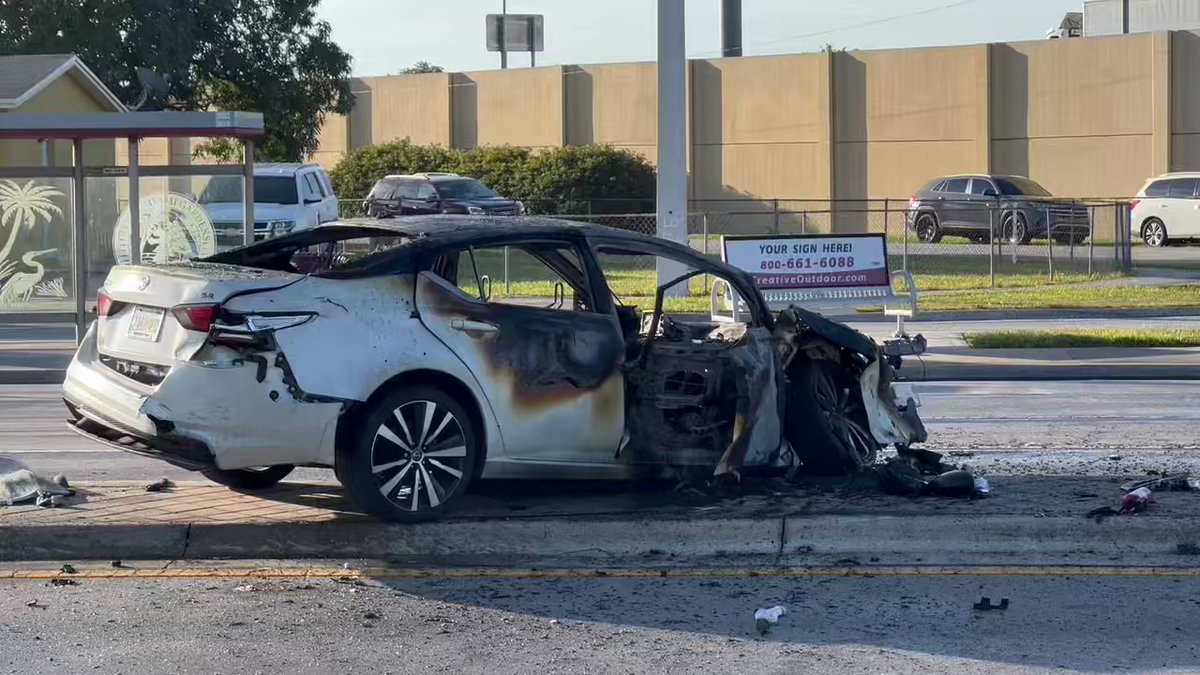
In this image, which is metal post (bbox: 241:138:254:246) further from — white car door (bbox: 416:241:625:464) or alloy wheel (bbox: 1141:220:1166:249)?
alloy wheel (bbox: 1141:220:1166:249)

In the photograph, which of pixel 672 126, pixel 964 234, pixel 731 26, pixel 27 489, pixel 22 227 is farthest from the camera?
pixel 731 26

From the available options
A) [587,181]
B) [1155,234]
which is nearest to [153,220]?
[1155,234]

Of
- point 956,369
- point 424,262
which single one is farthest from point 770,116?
point 424,262

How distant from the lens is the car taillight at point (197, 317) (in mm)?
7219

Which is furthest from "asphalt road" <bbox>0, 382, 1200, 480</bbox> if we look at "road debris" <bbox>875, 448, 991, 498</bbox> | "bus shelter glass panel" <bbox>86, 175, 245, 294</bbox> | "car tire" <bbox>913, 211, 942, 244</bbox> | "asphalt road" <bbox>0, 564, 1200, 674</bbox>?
"car tire" <bbox>913, 211, 942, 244</bbox>

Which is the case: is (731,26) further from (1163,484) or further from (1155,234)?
(1163,484)

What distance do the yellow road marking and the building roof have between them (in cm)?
2032

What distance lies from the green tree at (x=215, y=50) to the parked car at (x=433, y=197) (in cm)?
352

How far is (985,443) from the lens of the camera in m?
10.8

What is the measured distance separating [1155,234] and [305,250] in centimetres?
A: 3173

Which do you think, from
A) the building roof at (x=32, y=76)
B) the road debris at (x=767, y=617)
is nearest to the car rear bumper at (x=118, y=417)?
the road debris at (x=767, y=617)

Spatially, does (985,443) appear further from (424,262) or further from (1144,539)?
(424,262)

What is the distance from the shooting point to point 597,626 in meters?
6.40

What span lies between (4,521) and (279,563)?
1345 mm
